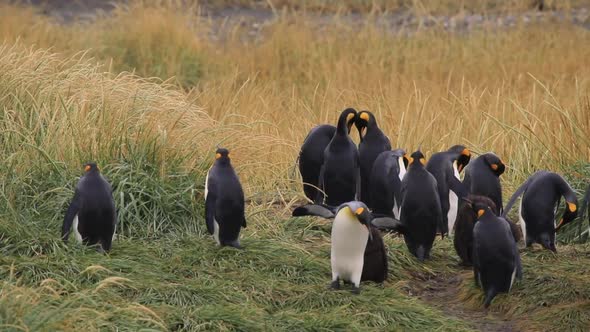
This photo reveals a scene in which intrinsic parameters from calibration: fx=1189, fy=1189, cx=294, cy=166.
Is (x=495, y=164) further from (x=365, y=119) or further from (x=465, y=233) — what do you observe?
(x=365, y=119)

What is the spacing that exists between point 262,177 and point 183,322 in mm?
2775

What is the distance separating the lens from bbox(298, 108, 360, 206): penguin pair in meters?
7.41

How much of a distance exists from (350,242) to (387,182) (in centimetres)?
129

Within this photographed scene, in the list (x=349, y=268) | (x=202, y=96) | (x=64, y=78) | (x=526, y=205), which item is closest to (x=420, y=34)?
(x=202, y=96)

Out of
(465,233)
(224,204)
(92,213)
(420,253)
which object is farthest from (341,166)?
(92,213)

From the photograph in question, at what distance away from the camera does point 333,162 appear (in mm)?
7438

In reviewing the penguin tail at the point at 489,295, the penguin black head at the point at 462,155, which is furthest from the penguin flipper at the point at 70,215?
the penguin black head at the point at 462,155

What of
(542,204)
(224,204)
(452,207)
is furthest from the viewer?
(452,207)

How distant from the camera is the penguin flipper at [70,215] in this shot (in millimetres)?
6320

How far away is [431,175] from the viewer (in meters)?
6.83

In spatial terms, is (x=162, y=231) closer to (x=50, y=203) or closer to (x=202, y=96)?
(x=50, y=203)

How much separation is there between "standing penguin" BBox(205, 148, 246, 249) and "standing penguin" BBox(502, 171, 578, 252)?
60.8 inches

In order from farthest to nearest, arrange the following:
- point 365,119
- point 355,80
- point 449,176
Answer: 1. point 355,80
2. point 365,119
3. point 449,176

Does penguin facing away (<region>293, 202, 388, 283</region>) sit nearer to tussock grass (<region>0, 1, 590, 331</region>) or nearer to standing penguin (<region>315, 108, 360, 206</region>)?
tussock grass (<region>0, 1, 590, 331</region>)
